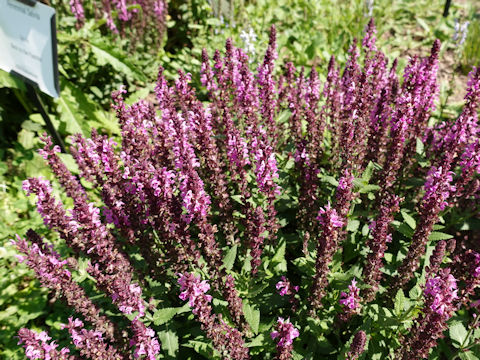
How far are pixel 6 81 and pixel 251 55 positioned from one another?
4.26m

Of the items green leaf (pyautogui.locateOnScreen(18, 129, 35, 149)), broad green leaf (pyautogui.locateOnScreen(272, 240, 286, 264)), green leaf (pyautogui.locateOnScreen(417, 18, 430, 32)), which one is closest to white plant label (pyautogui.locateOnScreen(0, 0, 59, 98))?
green leaf (pyautogui.locateOnScreen(18, 129, 35, 149))

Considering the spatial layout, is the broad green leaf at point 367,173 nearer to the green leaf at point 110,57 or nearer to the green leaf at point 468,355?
the green leaf at point 468,355

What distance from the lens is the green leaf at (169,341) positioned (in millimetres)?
3134

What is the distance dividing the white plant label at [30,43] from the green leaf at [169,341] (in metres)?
2.83

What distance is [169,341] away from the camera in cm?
316

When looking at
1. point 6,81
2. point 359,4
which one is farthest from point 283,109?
point 359,4

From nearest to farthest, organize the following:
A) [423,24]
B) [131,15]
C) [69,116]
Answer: [69,116] → [131,15] → [423,24]

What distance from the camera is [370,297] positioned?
10.3ft

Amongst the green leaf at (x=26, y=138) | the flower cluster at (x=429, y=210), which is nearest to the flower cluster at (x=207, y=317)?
the flower cluster at (x=429, y=210)

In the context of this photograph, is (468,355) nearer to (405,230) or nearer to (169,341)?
(405,230)

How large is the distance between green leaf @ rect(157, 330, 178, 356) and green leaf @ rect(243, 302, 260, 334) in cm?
69

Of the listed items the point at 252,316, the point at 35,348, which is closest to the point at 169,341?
the point at 252,316

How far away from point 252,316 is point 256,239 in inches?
24.9

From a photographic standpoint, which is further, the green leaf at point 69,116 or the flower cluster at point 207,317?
the green leaf at point 69,116
